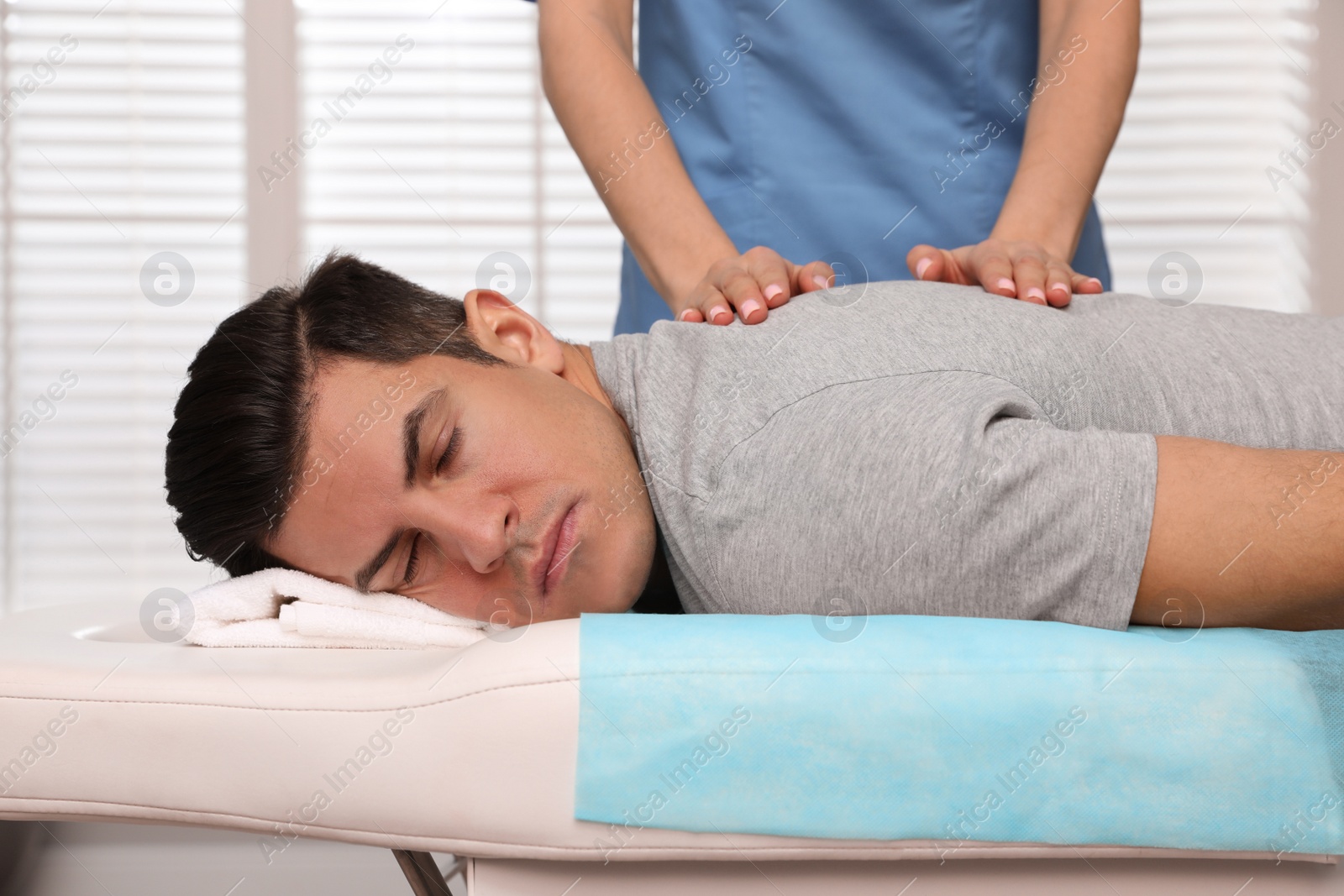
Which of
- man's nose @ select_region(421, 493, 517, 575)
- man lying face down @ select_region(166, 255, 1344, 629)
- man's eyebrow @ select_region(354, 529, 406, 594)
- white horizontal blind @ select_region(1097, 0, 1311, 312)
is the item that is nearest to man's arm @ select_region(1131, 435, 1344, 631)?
man lying face down @ select_region(166, 255, 1344, 629)

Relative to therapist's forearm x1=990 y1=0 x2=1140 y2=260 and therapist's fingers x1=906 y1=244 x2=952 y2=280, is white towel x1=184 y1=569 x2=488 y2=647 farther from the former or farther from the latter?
therapist's forearm x1=990 y1=0 x2=1140 y2=260

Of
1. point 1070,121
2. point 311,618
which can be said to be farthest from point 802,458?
point 1070,121

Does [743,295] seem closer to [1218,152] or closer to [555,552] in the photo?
[555,552]

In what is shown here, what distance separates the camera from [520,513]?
2.90ft

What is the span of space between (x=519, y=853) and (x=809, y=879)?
0.20 m

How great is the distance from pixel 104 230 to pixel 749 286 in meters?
2.08

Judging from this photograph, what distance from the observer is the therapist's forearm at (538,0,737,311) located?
3.84 feet

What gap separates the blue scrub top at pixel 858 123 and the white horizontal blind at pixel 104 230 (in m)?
1.54

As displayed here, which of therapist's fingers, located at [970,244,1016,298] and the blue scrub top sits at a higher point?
the blue scrub top

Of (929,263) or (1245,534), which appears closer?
(1245,534)

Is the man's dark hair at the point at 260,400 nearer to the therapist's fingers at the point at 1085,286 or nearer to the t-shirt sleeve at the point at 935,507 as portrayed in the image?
the t-shirt sleeve at the point at 935,507

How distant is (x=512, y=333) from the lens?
1.10 m

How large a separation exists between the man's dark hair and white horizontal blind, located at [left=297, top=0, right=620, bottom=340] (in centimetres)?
141

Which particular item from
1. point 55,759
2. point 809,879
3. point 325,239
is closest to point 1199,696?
point 809,879
